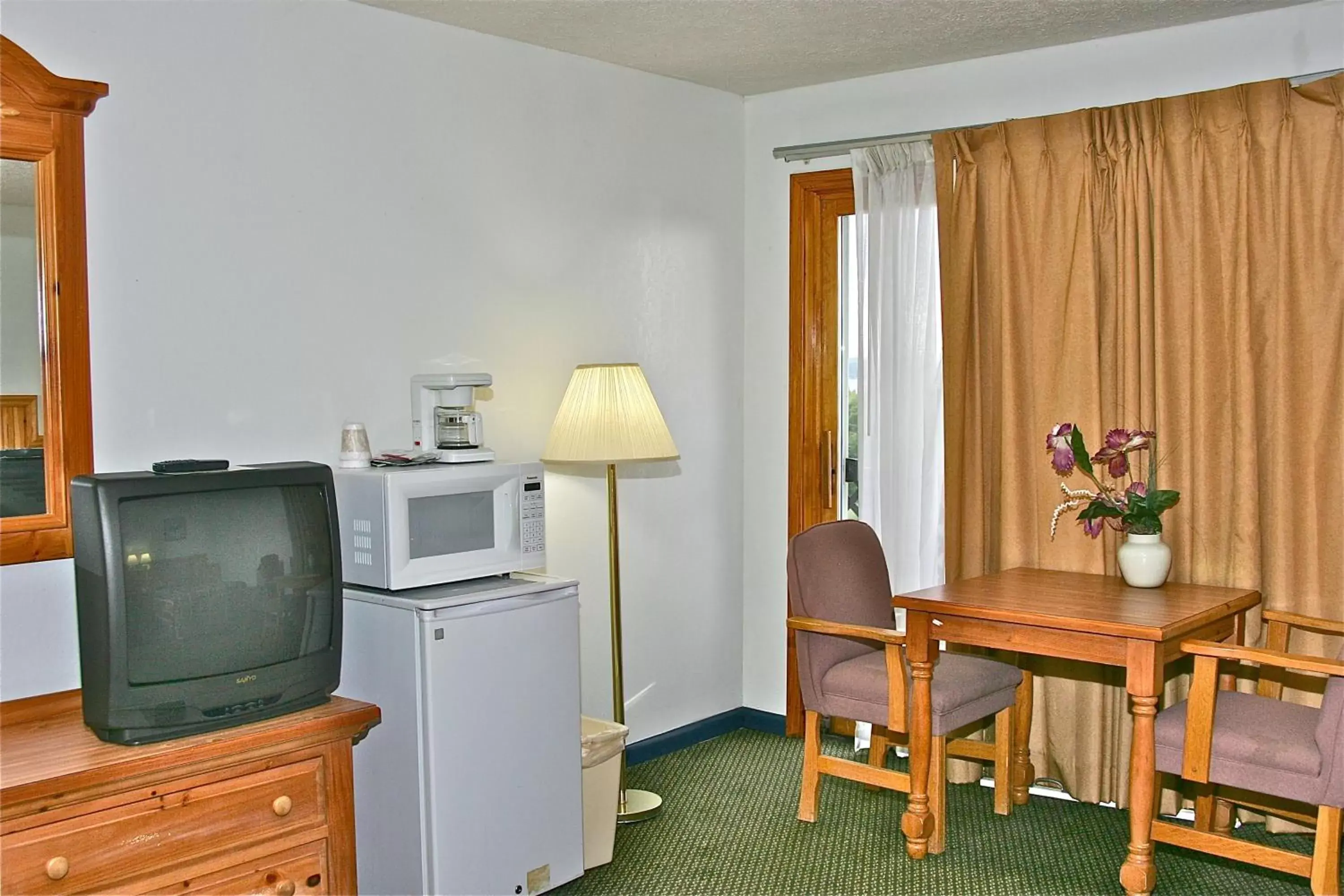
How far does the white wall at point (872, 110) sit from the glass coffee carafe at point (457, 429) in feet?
5.28

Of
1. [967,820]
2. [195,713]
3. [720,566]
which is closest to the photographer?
[195,713]

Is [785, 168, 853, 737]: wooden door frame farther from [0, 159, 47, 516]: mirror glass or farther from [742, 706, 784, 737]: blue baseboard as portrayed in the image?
[0, 159, 47, 516]: mirror glass

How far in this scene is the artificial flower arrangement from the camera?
12.0ft

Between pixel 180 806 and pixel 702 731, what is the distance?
249 centimetres

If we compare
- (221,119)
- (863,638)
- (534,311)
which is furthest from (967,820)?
(221,119)

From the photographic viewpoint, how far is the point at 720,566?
4.81 metres

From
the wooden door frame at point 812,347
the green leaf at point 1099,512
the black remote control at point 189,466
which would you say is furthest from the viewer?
the wooden door frame at point 812,347

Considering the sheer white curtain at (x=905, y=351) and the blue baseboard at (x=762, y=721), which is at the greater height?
the sheer white curtain at (x=905, y=351)

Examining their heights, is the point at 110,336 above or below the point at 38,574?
above

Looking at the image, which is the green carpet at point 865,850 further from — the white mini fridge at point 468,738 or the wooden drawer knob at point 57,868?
the wooden drawer knob at point 57,868

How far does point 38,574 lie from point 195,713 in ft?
1.83

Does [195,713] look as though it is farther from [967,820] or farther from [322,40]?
[967,820]

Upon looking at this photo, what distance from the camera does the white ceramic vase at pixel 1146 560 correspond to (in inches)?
143

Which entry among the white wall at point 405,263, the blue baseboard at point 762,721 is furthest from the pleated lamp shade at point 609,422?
the blue baseboard at point 762,721
